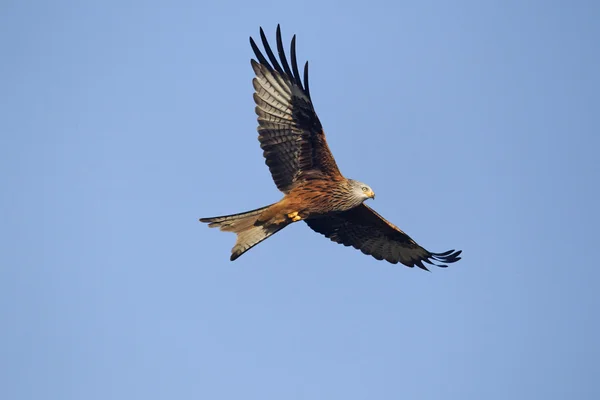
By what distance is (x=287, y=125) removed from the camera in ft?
41.7

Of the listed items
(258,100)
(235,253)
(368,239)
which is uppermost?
(258,100)

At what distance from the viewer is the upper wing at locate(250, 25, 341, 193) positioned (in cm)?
1252

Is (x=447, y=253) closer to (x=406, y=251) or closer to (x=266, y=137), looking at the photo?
(x=406, y=251)

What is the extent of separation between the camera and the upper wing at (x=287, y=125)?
41.1 feet

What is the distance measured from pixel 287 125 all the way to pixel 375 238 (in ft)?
9.26

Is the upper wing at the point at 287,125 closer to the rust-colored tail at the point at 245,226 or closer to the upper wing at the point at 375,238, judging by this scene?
the rust-colored tail at the point at 245,226

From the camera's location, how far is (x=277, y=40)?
12297 mm

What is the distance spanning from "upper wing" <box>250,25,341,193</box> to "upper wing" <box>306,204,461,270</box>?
1501 mm

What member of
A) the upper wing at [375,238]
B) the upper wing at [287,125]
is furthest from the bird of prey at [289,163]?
the upper wing at [375,238]

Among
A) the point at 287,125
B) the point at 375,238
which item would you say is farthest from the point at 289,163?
the point at 375,238

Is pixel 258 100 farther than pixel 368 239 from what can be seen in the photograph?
No

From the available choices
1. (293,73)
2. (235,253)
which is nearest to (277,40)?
(293,73)

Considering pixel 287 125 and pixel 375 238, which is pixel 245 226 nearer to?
pixel 287 125

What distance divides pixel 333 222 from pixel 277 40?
11.1 ft
